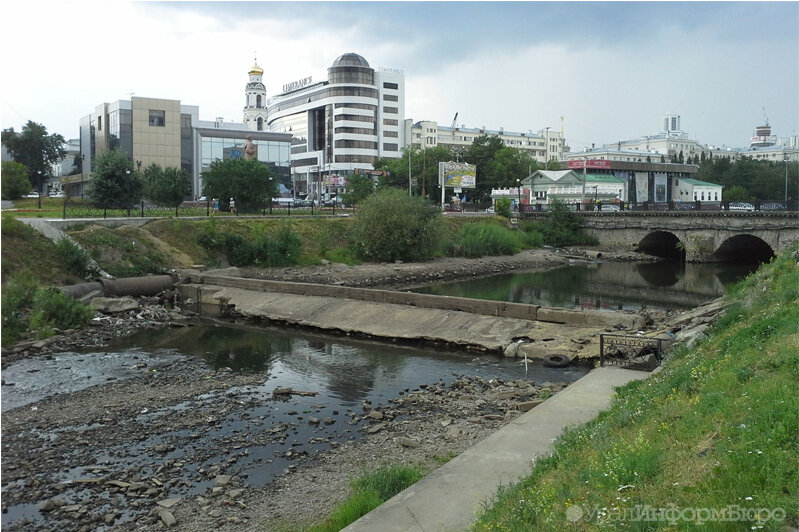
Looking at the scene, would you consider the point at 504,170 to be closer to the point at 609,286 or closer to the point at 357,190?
the point at 357,190

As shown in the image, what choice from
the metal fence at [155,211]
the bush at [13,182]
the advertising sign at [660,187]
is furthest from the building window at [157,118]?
the advertising sign at [660,187]

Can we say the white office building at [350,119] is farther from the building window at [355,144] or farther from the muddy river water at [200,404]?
the muddy river water at [200,404]

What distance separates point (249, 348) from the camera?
24.5 meters

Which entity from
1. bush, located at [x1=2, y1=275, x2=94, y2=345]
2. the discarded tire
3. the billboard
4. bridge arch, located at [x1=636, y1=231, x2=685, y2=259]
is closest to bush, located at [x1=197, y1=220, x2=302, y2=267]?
bush, located at [x1=2, y1=275, x2=94, y2=345]

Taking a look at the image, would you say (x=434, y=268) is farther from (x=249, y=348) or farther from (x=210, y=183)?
(x=249, y=348)


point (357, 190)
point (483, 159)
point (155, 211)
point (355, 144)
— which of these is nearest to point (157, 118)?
point (357, 190)

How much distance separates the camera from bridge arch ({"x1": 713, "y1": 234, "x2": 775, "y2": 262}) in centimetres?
6200

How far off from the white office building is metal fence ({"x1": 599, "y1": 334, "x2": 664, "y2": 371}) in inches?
3781

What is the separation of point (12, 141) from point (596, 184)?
254 feet

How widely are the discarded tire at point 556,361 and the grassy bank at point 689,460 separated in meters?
9.55

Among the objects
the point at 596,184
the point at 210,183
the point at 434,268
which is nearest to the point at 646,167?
the point at 596,184

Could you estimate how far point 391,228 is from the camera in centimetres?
4981

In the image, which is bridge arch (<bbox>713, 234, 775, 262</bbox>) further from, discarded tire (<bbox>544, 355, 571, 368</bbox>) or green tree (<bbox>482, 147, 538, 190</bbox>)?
discarded tire (<bbox>544, 355, 571, 368</bbox>)

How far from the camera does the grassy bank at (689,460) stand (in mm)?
5750
